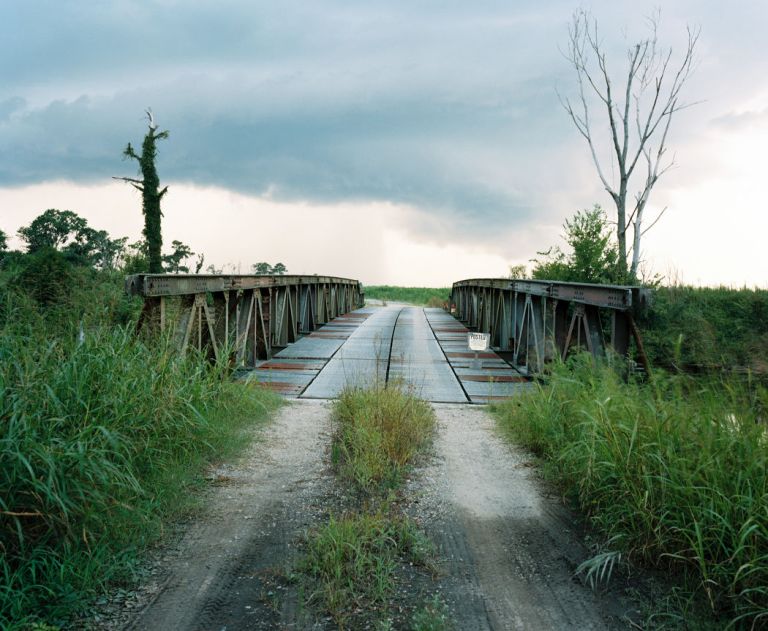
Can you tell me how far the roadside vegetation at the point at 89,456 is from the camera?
8.84 feet

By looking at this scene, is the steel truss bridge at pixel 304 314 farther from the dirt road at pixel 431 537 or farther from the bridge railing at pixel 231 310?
the dirt road at pixel 431 537

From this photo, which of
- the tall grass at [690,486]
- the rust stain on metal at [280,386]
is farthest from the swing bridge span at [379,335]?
the tall grass at [690,486]

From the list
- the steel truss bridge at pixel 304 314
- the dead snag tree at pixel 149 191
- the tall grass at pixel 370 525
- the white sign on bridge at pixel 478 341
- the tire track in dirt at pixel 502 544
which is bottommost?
the tire track in dirt at pixel 502 544

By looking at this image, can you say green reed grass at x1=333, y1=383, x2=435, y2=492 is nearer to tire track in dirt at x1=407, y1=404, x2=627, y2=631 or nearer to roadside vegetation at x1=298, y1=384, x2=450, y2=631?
roadside vegetation at x1=298, y1=384, x2=450, y2=631

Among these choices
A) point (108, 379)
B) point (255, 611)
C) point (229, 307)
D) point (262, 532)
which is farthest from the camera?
point (229, 307)

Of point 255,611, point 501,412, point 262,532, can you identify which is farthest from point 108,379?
point 501,412

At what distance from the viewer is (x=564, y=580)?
9.80 ft

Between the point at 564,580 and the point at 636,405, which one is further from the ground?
the point at 636,405

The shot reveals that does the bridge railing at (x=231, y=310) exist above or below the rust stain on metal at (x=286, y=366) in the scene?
Answer: above

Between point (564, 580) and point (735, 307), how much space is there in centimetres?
1496

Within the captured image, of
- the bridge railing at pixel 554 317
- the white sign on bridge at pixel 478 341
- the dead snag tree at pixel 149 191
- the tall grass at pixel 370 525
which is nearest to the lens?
the tall grass at pixel 370 525

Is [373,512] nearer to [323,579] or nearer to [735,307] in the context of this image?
[323,579]

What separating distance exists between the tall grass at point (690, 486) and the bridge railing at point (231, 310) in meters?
3.82

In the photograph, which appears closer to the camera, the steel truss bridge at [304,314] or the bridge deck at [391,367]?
the steel truss bridge at [304,314]
